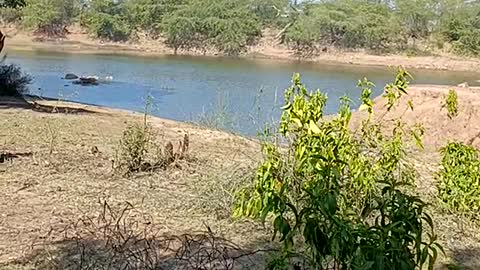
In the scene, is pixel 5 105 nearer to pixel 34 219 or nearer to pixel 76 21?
pixel 34 219

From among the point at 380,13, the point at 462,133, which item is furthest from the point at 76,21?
the point at 462,133

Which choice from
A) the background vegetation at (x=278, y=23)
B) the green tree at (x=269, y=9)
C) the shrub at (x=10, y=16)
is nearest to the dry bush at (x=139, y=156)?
the background vegetation at (x=278, y=23)

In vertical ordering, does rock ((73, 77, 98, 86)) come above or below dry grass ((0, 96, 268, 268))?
below

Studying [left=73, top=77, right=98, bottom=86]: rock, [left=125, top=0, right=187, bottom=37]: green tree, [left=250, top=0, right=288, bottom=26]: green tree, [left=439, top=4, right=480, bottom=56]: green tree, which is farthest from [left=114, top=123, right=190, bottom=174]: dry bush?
[left=250, top=0, right=288, bottom=26]: green tree

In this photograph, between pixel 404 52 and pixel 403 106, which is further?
pixel 404 52

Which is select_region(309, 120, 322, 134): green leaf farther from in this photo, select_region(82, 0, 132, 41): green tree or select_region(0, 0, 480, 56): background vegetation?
A: select_region(82, 0, 132, 41): green tree

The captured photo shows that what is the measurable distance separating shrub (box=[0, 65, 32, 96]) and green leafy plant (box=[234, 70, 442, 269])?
30.7ft

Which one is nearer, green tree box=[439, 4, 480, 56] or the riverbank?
the riverbank

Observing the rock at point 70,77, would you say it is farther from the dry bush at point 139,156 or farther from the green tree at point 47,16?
the green tree at point 47,16

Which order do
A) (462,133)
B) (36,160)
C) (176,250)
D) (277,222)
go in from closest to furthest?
(277,222)
(176,250)
(36,160)
(462,133)

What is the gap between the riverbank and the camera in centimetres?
3594

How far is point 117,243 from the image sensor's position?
397cm

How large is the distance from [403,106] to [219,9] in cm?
3177

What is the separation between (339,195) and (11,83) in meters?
11.6
